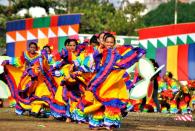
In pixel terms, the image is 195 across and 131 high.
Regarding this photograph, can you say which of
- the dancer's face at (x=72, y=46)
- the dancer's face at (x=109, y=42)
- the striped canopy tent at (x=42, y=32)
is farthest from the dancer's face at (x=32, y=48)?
the striped canopy tent at (x=42, y=32)

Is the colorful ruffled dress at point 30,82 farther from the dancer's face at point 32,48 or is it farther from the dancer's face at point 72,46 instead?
the dancer's face at point 72,46

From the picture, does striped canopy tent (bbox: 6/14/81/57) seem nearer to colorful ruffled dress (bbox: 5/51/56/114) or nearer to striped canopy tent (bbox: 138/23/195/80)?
striped canopy tent (bbox: 138/23/195/80)

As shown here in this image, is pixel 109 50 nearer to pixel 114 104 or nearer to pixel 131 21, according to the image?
pixel 114 104

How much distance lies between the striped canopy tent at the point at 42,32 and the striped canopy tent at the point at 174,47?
235 cm

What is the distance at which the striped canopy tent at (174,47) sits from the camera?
22.2 m

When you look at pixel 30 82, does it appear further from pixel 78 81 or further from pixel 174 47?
pixel 174 47

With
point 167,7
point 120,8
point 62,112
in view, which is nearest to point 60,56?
point 62,112

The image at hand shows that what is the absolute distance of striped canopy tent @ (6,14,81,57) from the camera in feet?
77.0

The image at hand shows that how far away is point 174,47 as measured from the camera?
22734 millimetres

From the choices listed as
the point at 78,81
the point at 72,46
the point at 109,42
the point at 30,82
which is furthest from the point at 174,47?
the point at 109,42

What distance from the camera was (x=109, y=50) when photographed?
10414 mm

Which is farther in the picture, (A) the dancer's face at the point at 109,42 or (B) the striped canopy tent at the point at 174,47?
(B) the striped canopy tent at the point at 174,47

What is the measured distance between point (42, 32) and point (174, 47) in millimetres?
4483

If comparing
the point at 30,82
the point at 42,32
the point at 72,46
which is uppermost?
the point at 42,32
